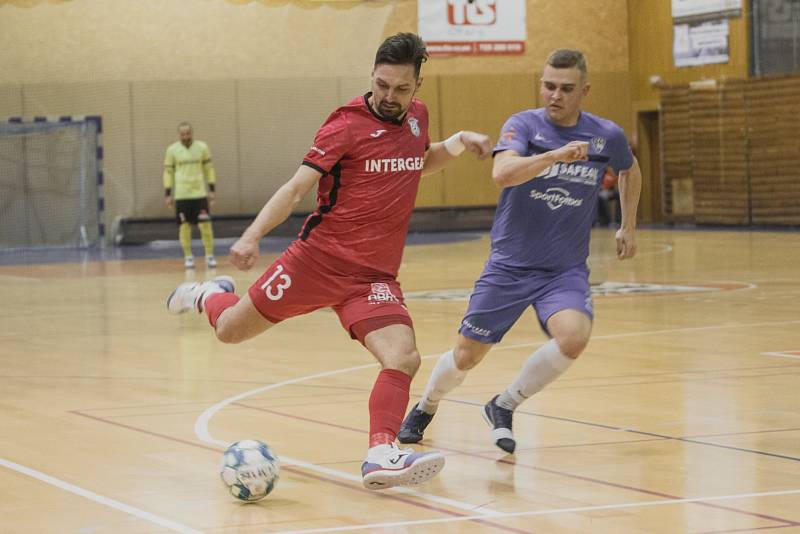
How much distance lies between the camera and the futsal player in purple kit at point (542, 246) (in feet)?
22.3

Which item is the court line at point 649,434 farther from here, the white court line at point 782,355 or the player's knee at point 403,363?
the white court line at point 782,355

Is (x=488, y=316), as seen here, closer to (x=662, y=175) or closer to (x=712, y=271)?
(x=712, y=271)

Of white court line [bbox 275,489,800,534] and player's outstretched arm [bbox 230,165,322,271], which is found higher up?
player's outstretched arm [bbox 230,165,322,271]

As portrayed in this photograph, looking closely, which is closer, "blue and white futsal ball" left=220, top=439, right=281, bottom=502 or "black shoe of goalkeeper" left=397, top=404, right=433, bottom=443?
"blue and white futsal ball" left=220, top=439, right=281, bottom=502

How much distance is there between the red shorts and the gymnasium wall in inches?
834

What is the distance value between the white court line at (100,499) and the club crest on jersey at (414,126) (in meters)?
2.00

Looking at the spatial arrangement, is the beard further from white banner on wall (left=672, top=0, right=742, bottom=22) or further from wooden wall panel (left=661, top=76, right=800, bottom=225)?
white banner on wall (left=672, top=0, right=742, bottom=22)

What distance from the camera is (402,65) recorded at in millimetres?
5820

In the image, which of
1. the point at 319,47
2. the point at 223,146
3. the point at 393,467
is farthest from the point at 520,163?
the point at 223,146

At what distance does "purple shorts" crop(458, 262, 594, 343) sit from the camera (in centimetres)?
689

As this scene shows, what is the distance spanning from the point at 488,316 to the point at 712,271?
12.1 meters

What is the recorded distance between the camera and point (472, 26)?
3156cm

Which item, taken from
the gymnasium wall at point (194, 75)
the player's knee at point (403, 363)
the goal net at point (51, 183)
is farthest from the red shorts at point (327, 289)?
the goal net at point (51, 183)

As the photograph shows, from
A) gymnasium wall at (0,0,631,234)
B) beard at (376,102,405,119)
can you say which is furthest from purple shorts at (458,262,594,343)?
gymnasium wall at (0,0,631,234)
